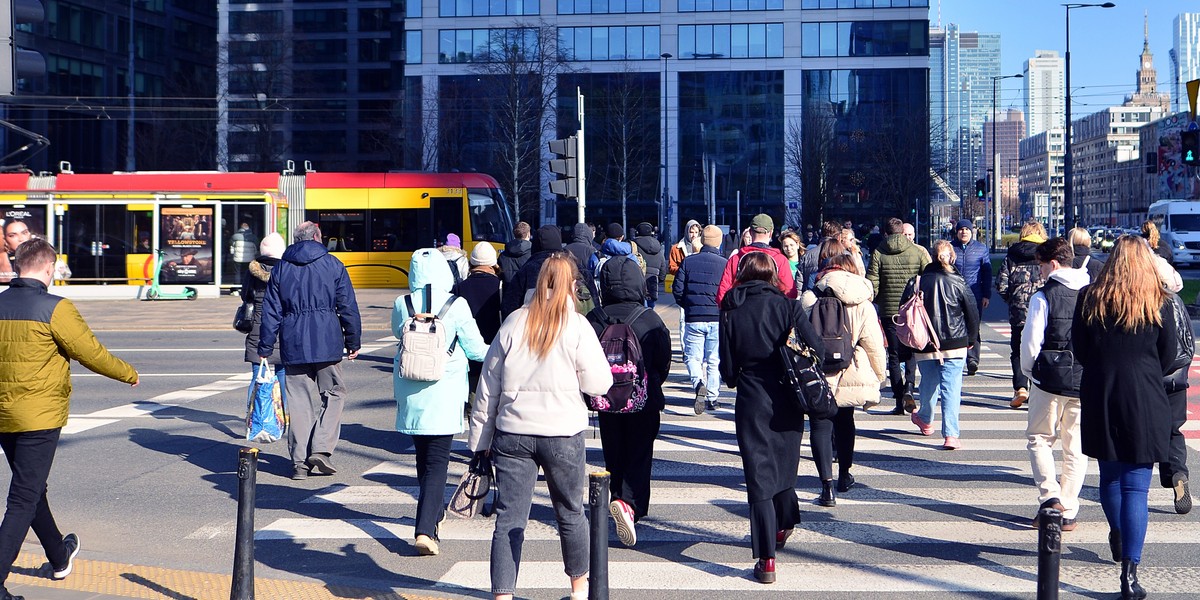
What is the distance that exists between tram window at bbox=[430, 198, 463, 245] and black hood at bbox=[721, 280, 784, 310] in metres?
27.9

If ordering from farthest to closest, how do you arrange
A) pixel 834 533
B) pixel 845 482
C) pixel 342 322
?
pixel 342 322, pixel 845 482, pixel 834 533

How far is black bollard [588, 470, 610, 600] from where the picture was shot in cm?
471

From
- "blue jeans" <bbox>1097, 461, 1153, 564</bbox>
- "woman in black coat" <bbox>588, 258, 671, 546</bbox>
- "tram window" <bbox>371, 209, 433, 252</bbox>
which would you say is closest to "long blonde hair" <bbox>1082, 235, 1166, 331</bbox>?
"blue jeans" <bbox>1097, 461, 1153, 564</bbox>

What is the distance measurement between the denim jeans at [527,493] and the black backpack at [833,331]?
282 centimetres

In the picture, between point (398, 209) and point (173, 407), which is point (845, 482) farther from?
point (398, 209)

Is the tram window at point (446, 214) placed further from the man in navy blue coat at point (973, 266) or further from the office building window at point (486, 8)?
the office building window at point (486, 8)

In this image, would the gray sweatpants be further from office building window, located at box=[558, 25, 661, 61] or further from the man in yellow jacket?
office building window, located at box=[558, 25, 661, 61]

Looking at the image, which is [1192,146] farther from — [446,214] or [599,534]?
[599,534]

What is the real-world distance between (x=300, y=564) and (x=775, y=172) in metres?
63.3

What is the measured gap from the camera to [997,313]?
25.2 m

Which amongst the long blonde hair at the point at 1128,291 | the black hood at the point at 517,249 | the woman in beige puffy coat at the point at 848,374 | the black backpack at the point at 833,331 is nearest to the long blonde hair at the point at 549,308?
the long blonde hair at the point at 1128,291

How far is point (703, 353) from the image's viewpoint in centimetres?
1285

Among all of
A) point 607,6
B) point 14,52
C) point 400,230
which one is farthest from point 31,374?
point 607,6

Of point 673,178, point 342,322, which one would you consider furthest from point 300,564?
point 673,178
